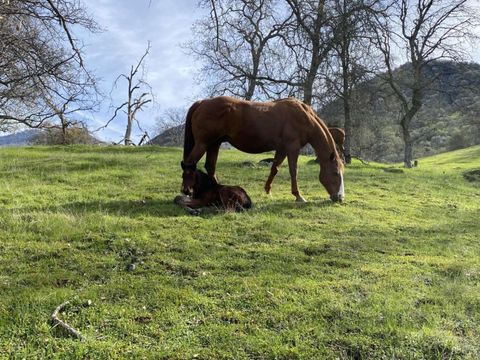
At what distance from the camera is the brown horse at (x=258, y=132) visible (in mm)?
8734

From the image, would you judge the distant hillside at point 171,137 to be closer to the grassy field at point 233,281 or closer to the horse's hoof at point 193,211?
the horse's hoof at point 193,211

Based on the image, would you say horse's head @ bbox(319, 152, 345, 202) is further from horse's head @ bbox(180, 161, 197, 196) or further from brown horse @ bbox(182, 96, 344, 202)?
horse's head @ bbox(180, 161, 197, 196)

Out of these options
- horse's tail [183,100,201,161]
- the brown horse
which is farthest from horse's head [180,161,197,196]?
horse's tail [183,100,201,161]

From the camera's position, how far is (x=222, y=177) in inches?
492

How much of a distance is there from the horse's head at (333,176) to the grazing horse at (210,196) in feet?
7.35

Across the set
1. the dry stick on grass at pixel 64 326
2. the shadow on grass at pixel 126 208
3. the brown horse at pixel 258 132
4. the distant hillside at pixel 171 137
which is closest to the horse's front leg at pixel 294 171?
the brown horse at pixel 258 132

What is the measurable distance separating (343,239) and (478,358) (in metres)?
3.15

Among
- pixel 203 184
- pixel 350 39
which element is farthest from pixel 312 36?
pixel 203 184

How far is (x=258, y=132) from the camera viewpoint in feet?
29.9

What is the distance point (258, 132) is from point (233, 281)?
4.85m

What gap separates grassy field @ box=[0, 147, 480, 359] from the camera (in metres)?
3.66

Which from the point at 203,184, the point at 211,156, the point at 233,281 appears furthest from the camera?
the point at 211,156

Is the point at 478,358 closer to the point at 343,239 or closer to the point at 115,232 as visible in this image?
the point at 343,239

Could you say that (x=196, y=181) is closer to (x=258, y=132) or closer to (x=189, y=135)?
(x=189, y=135)
